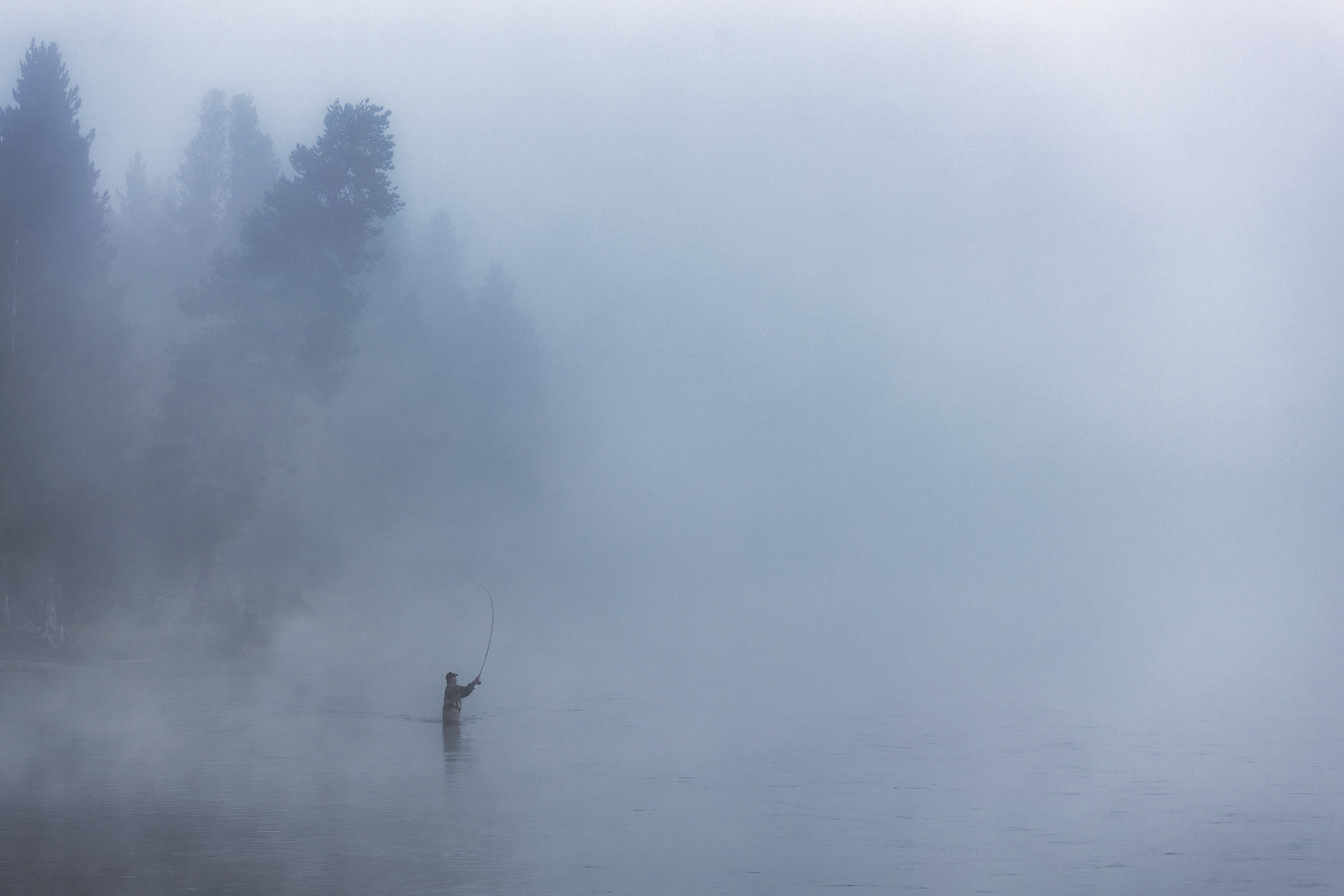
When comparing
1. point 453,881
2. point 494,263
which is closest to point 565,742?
point 453,881

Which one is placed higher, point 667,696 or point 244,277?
point 244,277

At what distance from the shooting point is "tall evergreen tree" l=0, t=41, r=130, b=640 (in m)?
46.8

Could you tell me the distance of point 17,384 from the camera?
45938mm

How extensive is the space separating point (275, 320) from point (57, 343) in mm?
9551

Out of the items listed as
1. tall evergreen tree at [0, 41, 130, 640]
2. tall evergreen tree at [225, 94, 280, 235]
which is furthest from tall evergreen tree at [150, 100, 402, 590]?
tall evergreen tree at [225, 94, 280, 235]

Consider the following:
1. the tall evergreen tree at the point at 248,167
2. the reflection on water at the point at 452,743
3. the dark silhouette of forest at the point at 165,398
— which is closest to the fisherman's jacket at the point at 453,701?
the reflection on water at the point at 452,743

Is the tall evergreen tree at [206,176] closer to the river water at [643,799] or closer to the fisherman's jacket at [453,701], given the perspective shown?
the river water at [643,799]

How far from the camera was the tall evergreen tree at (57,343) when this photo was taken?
46.8 metres

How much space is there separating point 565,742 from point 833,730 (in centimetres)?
768

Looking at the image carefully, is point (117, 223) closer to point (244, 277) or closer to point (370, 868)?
point (244, 277)

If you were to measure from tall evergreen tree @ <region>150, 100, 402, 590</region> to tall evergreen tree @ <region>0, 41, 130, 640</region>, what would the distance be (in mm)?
3511

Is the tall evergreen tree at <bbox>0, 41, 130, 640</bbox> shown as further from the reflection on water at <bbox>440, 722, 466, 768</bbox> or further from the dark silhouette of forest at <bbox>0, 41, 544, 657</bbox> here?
the reflection on water at <bbox>440, 722, 466, 768</bbox>

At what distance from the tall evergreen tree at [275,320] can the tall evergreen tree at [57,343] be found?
3.51 m

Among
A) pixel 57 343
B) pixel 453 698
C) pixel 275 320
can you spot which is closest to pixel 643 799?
pixel 453 698
